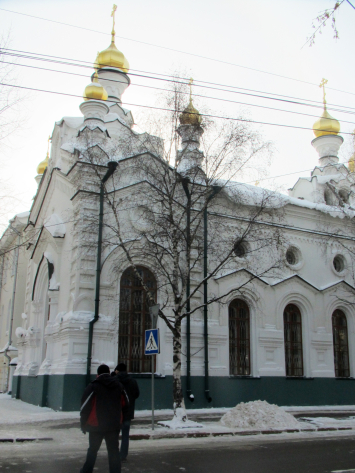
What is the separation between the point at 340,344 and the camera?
19953 millimetres

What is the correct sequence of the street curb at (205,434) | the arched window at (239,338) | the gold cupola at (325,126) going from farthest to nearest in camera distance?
the gold cupola at (325,126), the arched window at (239,338), the street curb at (205,434)

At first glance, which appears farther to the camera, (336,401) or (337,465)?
(336,401)

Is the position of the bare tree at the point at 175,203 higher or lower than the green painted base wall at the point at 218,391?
higher

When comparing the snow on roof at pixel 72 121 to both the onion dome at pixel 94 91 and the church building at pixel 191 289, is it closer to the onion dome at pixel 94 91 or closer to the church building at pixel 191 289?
the church building at pixel 191 289

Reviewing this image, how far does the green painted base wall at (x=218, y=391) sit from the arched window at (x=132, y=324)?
0.63 m

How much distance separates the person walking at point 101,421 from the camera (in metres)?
5.77

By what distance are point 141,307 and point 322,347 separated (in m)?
7.66

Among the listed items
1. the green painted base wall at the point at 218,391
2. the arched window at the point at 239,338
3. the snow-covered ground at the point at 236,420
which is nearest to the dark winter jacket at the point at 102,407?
the snow-covered ground at the point at 236,420

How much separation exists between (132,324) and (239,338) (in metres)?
4.20

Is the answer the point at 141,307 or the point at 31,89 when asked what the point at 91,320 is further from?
the point at 31,89

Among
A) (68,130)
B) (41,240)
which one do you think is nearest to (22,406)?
(41,240)

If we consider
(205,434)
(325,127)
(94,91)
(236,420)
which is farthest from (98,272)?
(325,127)

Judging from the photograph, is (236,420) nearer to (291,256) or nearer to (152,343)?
(152,343)

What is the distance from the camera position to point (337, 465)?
747cm
